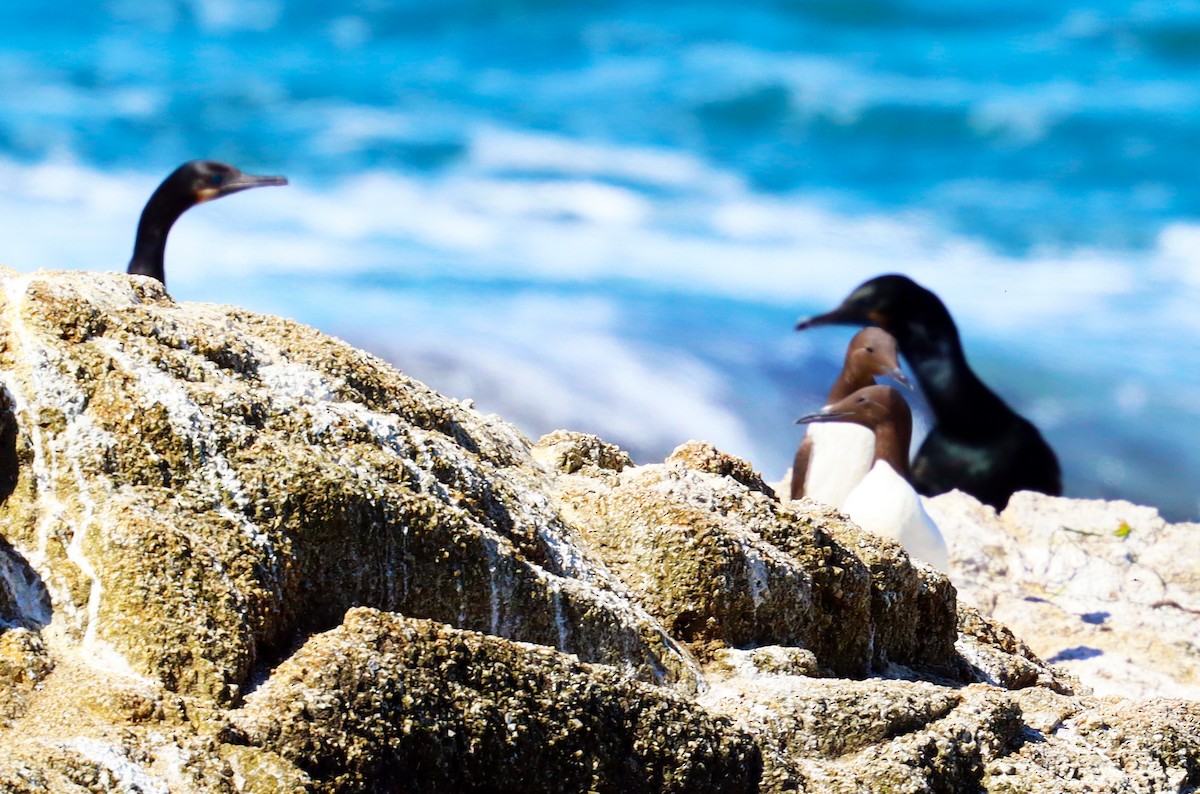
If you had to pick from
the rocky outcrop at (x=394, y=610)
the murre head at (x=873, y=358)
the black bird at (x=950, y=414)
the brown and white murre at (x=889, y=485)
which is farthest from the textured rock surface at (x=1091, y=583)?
the black bird at (x=950, y=414)

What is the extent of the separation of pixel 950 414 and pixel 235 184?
7310 millimetres

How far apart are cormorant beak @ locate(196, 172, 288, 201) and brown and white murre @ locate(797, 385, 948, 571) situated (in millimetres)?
5706

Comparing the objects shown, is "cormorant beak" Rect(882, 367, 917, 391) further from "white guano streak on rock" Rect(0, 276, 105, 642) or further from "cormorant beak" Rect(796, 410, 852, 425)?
"white guano streak on rock" Rect(0, 276, 105, 642)

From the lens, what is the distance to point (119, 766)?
8.81ft

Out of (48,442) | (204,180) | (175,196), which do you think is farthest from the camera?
(204,180)

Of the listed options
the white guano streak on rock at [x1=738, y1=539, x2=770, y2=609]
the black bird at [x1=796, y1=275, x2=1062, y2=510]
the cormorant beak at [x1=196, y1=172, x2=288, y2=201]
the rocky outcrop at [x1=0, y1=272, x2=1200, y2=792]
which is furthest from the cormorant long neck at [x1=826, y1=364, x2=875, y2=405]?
the white guano streak on rock at [x1=738, y1=539, x2=770, y2=609]

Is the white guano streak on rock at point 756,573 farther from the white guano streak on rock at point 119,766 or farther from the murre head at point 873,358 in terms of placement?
the murre head at point 873,358

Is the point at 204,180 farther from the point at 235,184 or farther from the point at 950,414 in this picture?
the point at 950,414

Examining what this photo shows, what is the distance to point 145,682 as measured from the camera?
298 cm

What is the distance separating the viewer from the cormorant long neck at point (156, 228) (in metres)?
11.6

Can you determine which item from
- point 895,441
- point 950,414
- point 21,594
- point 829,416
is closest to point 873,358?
point 829,416

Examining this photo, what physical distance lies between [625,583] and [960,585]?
12.6 feet

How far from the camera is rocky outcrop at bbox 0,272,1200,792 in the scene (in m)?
2.94

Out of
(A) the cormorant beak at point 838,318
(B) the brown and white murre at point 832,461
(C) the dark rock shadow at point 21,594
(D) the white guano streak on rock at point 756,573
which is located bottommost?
(C) the dark rock shadow at point 21,594
